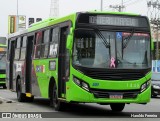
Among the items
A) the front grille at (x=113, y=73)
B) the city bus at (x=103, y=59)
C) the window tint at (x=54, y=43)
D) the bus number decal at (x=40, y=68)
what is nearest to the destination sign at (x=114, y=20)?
the city bus at (x=103, y=59)

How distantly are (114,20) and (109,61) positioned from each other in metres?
1.33

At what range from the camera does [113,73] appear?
14445 mm

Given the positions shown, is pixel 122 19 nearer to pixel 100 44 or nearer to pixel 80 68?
pixel 100 44

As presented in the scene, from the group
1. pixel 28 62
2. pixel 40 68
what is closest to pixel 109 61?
pixel 40 68

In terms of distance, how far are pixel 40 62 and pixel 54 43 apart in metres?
1.81

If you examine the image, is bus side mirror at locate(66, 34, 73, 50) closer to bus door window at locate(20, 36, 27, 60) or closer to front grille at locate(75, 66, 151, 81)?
front grille at locate(75, 66, 151, 81)

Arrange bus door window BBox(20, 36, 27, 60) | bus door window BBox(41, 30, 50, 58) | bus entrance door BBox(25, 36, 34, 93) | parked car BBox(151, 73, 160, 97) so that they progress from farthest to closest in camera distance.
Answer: parked car BBox(151, 73, 160, 97)
bus door window BBox(20, 36, 27, 60)
bus entrance door BBox(25, 36, 34, 93)
bus door window BBox(41, 30, 50, 58)

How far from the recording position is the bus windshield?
1447 cm

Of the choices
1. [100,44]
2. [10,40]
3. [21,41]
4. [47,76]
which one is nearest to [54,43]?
[47,76]

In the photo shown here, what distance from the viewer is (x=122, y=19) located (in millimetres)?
15102

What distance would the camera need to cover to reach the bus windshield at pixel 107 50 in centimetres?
1447

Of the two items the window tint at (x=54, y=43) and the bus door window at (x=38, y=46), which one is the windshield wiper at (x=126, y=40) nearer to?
the window tint at (x=54, y=43)

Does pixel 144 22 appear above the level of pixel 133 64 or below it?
above

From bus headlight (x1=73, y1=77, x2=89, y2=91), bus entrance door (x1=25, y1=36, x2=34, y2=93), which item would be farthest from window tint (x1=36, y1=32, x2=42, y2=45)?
bus headlight (x1=73, y1=77, x2=89, y2=91)
